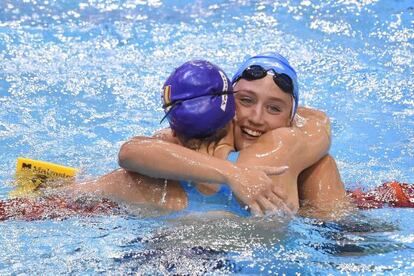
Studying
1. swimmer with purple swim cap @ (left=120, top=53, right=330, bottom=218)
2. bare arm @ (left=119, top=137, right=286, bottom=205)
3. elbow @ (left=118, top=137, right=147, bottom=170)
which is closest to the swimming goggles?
swimmer with purple swim cap @ (left=120, top=53, right=330, bottom=218)

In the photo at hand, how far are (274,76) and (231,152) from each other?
57 cm

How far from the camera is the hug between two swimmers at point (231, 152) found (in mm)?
3824

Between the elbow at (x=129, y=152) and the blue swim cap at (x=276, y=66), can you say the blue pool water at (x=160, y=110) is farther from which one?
the blue swim cap at (x=276, y=66)

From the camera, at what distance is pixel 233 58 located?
311 inches

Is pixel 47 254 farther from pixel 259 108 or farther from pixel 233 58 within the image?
pixel 233 58

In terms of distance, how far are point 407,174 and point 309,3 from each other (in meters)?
3.83

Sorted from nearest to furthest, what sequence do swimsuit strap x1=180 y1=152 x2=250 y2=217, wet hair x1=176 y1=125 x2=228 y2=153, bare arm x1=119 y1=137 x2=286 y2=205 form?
bare arm x1=119 y1=137 x2=286 y2=205, swimsuit strap x1=180 y1=152 x2=250 y2=217, wet hair x1=176 y1=125 x2=228 y2=153

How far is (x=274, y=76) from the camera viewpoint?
4.43m

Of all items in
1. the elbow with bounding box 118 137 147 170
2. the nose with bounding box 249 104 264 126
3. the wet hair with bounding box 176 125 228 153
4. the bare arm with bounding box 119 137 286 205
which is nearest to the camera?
the bare arm with bounding box 119 137 286 205

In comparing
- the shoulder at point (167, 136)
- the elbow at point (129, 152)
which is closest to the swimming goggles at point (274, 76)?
the shoulder at point (167, 136)

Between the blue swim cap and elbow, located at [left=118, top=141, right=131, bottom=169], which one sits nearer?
elbow, located at [left=118, top=141, right=131, bottom=169]

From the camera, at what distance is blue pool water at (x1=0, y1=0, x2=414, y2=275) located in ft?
12.7

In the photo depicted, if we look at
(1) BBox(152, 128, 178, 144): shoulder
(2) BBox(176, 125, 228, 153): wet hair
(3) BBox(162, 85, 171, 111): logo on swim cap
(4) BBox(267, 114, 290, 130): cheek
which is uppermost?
(3) BBox(162, 85, 171, 111): logo on swim cap

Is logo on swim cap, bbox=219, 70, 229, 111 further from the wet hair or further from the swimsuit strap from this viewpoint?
the swimsuit strap
